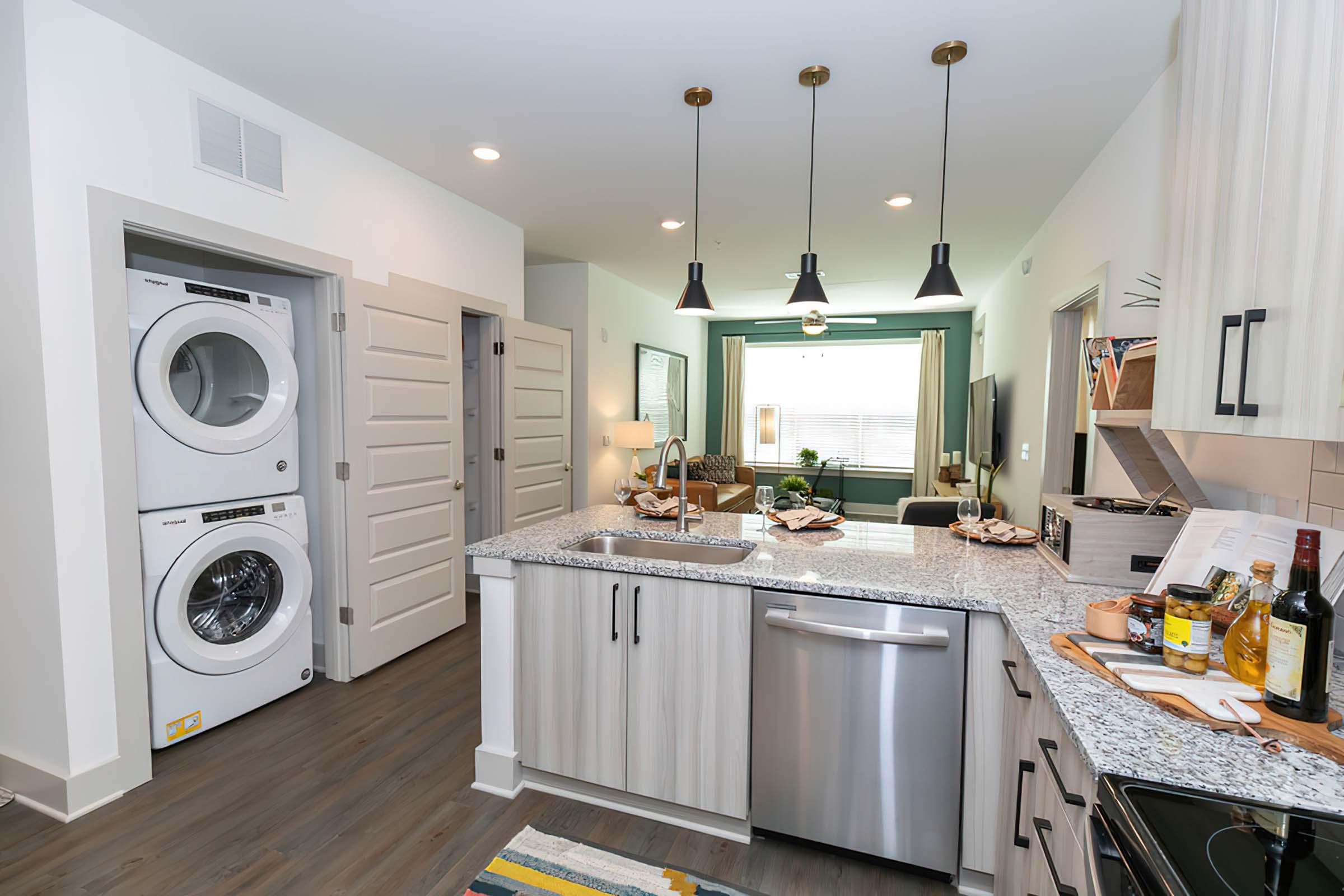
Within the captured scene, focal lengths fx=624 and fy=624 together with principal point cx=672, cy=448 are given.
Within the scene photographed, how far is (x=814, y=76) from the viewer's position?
2311 mm

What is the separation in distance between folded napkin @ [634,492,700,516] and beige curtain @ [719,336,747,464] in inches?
234

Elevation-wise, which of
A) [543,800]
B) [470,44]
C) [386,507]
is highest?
[470,44]

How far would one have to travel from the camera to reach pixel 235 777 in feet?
7.48

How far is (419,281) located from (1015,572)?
3.17 m

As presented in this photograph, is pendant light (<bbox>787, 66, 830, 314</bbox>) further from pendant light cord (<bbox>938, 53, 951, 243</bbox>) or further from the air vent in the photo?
the air vent

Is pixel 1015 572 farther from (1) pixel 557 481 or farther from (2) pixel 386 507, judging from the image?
(1) pixel 557 481

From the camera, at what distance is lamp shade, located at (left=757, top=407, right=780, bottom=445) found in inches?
336

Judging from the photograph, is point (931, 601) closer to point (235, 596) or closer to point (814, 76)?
point (814, 76)

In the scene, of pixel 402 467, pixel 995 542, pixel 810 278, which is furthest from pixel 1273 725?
pixel 402 467

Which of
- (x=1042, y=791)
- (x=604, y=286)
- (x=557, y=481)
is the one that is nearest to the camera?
(x=1042, y=791)

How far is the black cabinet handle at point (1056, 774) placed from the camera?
0.99 metres

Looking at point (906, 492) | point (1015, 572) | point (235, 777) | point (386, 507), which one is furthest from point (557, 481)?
point (906, 492)

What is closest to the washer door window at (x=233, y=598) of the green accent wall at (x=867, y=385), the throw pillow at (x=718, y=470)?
the throw pillow at (x=718, y=470)

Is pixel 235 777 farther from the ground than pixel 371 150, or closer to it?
closer to it
